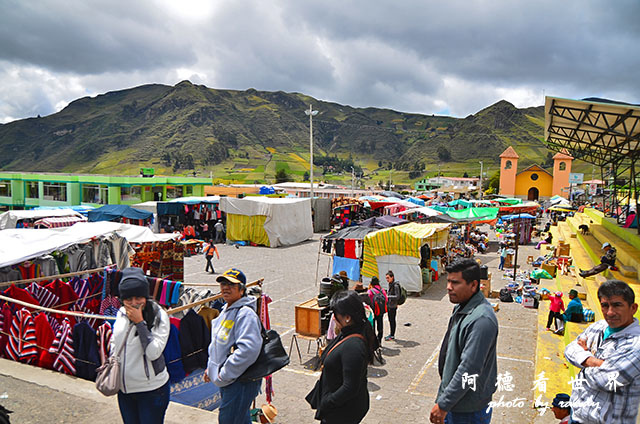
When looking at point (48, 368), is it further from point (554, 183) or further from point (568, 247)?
point (554, 183)

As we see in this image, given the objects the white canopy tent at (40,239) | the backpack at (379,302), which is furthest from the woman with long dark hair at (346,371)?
the white canopy tent at (40,239)

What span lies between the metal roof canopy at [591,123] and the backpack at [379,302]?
597cm

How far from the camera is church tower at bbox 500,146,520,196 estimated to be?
245ft

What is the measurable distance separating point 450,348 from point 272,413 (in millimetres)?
2254

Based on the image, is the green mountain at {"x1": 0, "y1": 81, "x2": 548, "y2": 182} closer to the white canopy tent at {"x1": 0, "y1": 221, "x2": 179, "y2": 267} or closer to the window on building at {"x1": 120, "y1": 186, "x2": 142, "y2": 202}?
the window on building at {"x1": 120, "y1": 186, "x2": 142, "y2": 202}

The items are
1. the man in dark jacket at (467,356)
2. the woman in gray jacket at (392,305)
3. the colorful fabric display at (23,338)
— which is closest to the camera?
the man in dark jacket at (467,356)

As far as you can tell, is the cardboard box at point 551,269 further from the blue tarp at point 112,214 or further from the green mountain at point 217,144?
the green mountain at point 217,144

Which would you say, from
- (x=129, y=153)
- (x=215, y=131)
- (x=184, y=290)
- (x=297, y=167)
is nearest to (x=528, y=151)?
(x=297, y=167)

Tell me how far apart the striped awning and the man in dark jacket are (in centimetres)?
1714

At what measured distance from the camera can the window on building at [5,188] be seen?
37.3 metres

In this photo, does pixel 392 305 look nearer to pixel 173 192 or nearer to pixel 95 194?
pixel 95 194

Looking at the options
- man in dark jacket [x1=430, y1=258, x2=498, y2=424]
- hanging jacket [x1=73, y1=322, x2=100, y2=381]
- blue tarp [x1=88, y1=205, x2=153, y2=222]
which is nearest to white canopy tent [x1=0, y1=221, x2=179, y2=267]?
hanging jacket [x1=73, y1=322, x2=100, y2=381]

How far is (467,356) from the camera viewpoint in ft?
8.47

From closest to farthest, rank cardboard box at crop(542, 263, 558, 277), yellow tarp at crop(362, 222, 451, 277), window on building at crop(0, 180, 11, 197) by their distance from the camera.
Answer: yellow tarp at crop(362, 222, 451, 277) < cardboard box at crop(542, 263, 558, 277) < window on building at crop(0, 180, 11, 197)
